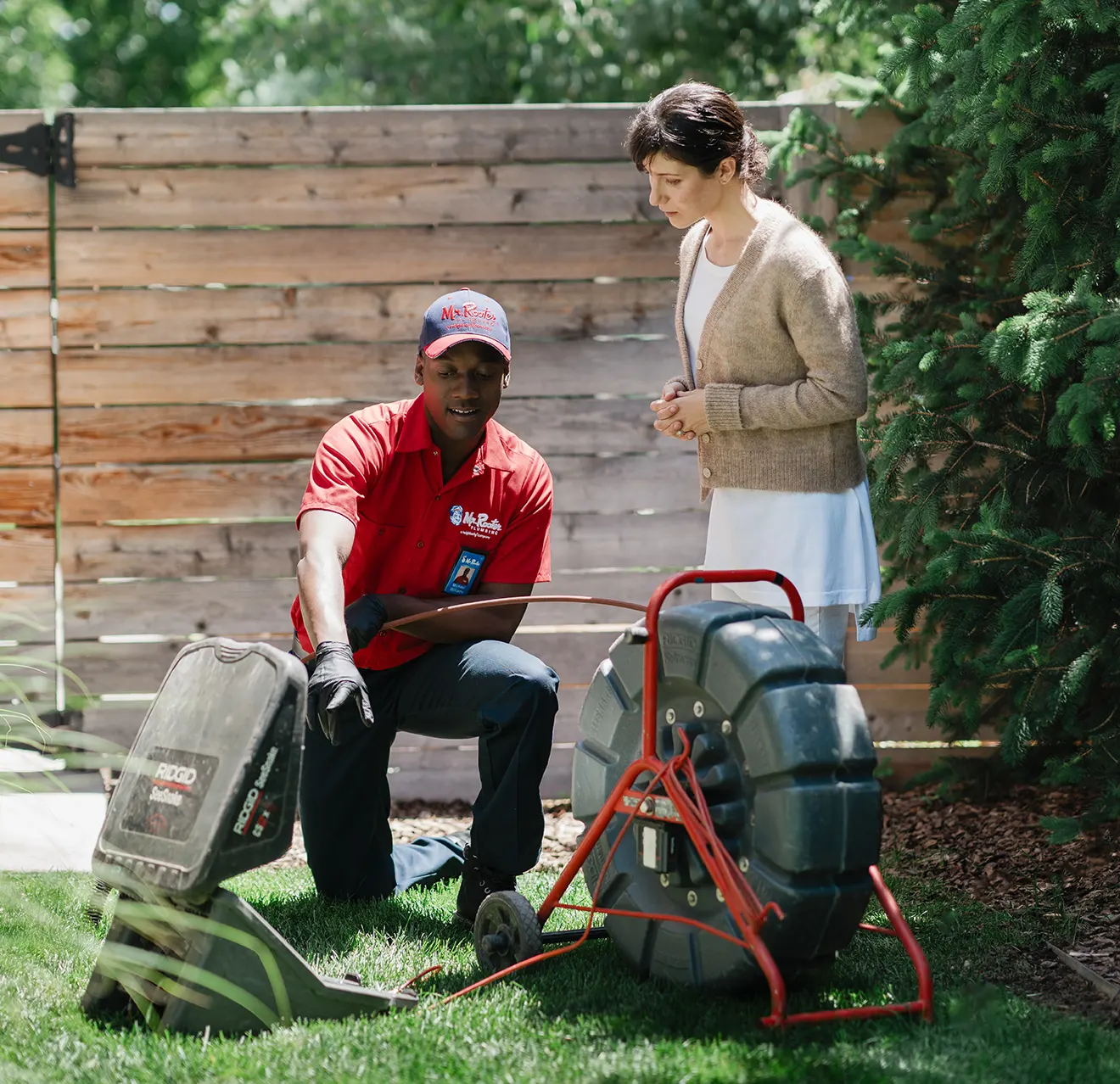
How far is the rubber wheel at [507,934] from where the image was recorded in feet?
8.68

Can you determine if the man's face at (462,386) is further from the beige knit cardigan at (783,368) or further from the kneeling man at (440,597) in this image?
the beige knit cardigan at (783,368)

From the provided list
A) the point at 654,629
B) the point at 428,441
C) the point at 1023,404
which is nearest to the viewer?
the point at 654,629

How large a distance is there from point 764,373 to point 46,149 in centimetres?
278

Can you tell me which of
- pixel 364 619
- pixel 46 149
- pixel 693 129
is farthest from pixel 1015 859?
pixel 46 149

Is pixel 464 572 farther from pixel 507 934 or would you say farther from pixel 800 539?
pixel 507 934

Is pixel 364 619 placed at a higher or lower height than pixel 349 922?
higher

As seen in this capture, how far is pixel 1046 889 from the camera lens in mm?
3371

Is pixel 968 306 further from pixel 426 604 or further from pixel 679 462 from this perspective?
pixel 426 604

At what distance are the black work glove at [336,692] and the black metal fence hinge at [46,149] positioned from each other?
8.70 feet

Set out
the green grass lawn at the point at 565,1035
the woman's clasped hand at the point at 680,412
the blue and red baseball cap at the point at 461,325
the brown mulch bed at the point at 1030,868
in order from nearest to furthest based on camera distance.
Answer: the green grass lawn at the point at 565,1035
the brown mulch bed at the point at 1030,868
the woman's clasped hand at the point at 680,412
the blue and red baseball cap at the point at 461,325

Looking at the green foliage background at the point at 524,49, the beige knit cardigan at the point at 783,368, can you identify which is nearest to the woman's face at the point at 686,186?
the beige knit cardigan at the point at 783,368

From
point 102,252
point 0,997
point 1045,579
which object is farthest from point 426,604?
Result: point 102,252

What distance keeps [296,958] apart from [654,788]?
719 mm

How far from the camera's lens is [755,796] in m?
2.38
